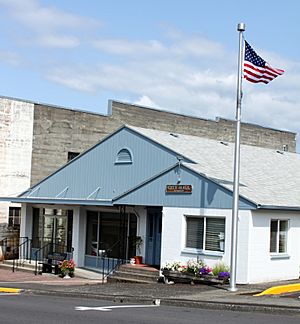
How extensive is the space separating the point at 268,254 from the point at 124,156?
8.17m

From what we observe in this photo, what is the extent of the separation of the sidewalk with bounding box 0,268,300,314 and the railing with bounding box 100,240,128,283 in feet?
4.03

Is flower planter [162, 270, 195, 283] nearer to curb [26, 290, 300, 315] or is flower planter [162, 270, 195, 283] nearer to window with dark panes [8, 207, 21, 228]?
curb [26, 290, 300, 315]

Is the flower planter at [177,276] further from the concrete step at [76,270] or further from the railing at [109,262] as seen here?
the concrete step at [76,270]

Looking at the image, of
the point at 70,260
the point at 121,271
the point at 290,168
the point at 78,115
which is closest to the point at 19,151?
the point at 78,115

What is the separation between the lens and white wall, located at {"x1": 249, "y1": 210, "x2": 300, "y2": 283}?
2314 cm

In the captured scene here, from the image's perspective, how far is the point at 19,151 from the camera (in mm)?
34844

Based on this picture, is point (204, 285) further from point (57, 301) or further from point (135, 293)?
point (57, 301)

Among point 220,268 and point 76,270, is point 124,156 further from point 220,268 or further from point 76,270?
point 220,268

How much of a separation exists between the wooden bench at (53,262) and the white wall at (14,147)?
5.88m

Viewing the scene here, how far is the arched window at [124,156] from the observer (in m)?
29.0

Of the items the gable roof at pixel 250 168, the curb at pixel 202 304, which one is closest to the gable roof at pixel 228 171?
the gable roof at pixel 250 168

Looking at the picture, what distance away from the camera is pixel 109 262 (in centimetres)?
2922

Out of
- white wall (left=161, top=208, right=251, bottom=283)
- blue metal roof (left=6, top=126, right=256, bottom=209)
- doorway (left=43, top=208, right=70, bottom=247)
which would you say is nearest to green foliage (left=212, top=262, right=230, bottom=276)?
white wall (left=161, top=208, right=251, bottom=283)

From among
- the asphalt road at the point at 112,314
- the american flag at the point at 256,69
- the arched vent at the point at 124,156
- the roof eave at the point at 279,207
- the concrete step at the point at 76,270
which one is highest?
the american flag at the point at 256,69
